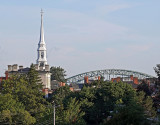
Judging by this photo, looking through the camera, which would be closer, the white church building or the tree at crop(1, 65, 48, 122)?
the tree at crop(1, 65, 48, 122)

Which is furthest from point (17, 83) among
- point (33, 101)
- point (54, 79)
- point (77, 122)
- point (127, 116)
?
point (54, 79)

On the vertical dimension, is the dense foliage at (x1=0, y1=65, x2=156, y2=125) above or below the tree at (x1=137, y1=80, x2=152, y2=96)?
below

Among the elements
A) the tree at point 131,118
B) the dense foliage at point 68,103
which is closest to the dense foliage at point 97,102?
the dense foliage at point 68,103

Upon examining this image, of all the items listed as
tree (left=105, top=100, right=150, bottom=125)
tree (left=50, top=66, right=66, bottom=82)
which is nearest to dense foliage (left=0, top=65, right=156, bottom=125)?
tree (left=105, top=100, right=150, bottom=125)

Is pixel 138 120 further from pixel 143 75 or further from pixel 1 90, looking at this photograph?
pixel 143 75

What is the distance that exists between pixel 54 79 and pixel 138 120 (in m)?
125

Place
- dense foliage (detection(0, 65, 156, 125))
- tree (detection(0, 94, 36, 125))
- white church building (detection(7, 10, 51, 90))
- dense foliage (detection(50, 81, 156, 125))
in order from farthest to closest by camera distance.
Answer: white church building (detection(7, 10, 51, 90)) → dense foliage (detection(50, 81, 156, 125)) → dense foliage (detection(0, 65, 156, 125)) → tree (detection(0, 94, 36, 125))

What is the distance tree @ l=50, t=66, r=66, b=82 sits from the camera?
181125 mm

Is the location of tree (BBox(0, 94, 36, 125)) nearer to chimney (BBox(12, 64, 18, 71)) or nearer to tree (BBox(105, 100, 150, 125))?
tree (BBox(105, 100, 150, 125))

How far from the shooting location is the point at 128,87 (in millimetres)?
100562

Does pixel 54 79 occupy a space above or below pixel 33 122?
above

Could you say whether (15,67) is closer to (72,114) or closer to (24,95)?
(24,95)

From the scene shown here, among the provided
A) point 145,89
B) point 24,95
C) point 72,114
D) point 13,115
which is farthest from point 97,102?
point 13,115

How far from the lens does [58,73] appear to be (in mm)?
182000
